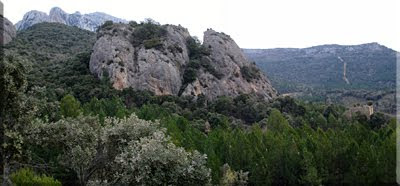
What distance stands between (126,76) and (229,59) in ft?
94.2

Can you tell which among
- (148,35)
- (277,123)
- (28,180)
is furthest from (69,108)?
(148,35)

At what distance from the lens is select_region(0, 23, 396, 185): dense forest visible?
23047mm

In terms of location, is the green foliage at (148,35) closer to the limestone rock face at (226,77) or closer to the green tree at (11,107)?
the limestone rock face at (226,77)

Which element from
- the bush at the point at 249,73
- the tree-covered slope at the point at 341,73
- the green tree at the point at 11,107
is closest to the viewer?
the green tree at the point at 11,107

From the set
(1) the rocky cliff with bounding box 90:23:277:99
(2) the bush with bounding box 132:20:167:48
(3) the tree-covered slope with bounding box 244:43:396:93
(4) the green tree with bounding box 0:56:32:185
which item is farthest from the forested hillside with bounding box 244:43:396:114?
(4) the green tree with bounding box 0:56:32:185

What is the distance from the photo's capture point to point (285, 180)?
1745 inches

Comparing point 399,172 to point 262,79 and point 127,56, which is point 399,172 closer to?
point 127,56

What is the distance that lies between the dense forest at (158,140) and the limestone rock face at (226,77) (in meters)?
8.14

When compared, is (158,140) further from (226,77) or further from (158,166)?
(226,77)

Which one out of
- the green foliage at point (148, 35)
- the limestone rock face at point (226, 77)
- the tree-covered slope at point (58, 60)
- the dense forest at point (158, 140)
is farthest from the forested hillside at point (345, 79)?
the tree-covered slope at point (58, 60)

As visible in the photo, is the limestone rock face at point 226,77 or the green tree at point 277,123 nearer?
the green tree at point 277,123

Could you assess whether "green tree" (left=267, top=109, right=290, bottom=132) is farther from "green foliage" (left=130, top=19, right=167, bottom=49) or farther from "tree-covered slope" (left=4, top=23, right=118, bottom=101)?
"green foliage" (left=130, top=19, right=167, bottom=49)

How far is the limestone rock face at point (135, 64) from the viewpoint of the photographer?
277ft

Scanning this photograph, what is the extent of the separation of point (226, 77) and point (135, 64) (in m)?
21.2
